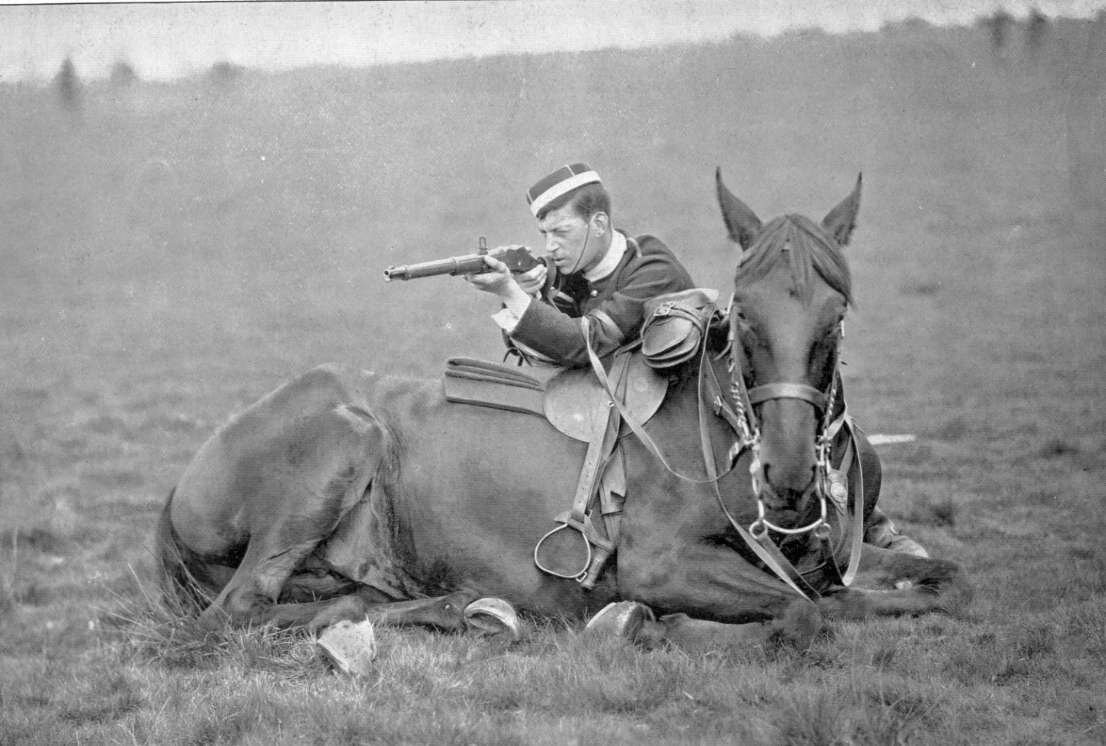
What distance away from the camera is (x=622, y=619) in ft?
16.2

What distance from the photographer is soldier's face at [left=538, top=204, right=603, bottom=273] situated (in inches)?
224

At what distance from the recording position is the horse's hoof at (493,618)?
5172 millimetres

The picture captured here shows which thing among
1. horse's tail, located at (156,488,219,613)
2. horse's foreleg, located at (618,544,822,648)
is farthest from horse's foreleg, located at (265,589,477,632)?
horse's foreleg, located at (618,544,822,648)

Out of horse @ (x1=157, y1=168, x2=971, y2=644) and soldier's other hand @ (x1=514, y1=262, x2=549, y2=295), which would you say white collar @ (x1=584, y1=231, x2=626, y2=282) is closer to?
soldier's other hand @ (x1=514, y1=262, x2=549, y2=295)

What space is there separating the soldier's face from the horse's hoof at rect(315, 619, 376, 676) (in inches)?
84.3

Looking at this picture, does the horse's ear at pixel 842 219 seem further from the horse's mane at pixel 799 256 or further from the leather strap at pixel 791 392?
the leather strap at pixel 791 392

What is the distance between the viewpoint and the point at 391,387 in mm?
6000

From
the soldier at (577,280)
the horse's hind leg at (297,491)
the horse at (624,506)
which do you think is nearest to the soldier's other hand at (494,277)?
the soldier at (577,280)

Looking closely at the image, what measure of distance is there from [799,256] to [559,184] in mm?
1636

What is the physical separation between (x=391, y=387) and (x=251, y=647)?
5.27ft

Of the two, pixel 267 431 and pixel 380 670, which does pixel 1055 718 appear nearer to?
pixel 380 670

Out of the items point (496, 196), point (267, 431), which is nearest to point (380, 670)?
point (267, 431)

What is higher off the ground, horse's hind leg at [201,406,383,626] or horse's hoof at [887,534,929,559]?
horse's hind leg at [201,406,383,626]

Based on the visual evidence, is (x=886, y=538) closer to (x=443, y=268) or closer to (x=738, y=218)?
(x=738, y=218)
